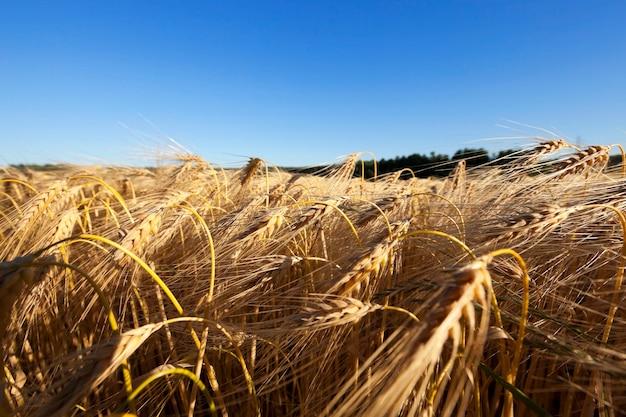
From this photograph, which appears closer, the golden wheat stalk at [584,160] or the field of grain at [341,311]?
the field of grain at [341,311]

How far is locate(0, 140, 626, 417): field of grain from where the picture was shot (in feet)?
1.97

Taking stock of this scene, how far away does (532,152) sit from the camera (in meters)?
1.70

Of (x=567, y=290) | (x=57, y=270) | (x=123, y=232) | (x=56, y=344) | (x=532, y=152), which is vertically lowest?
(x=56, y=344)

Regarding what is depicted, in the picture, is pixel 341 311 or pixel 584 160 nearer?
pixel 341 311

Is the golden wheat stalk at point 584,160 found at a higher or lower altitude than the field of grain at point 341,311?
higher

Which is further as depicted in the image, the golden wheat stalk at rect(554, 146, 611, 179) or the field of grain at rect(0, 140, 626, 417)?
the golden wheat stalk at rect(554, 146, 611, 179)

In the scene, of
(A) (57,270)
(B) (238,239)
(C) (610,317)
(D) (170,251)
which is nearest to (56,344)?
(A) (57,270)

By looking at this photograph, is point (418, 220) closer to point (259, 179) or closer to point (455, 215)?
point (455, 215)

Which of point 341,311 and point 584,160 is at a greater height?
point 584,160

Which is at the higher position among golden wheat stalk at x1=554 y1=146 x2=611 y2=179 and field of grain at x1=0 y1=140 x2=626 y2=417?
golden wheat stalk at x1=554 y1=146 x2=611 y2=179

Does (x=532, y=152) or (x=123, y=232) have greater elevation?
(x=532, y=152)

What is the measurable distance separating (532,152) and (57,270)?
2.03 m

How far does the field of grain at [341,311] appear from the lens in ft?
1.97

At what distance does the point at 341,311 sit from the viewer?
29.0 inches
